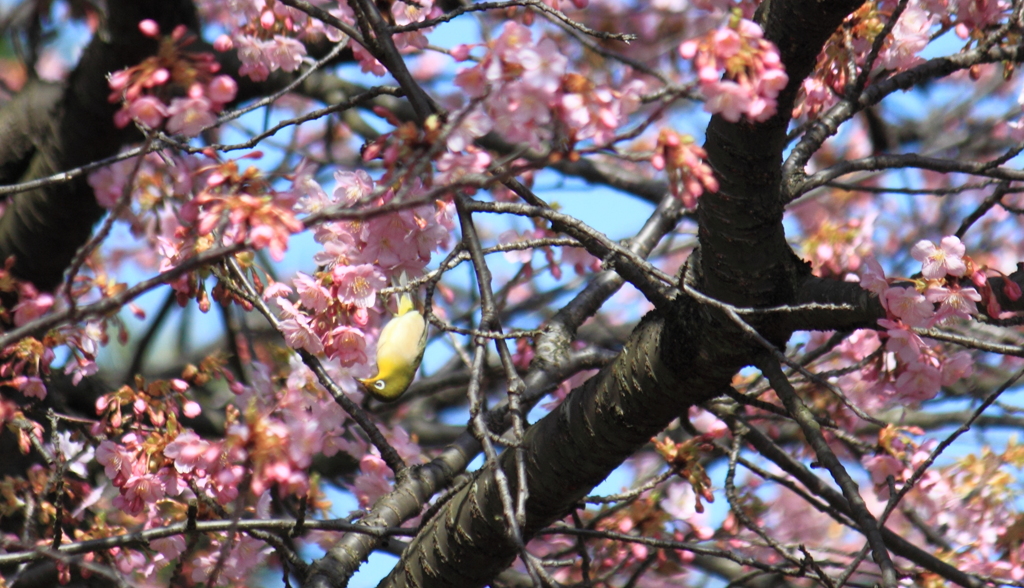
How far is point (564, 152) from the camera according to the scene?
116cm

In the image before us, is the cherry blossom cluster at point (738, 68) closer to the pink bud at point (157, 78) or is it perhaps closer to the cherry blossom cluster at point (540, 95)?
the cherry blossom cluster at point (540, 95)

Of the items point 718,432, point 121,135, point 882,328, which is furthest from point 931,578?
point 121,135

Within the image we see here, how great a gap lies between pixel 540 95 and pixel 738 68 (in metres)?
0.29

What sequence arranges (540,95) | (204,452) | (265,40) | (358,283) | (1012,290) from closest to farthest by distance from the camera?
1. (540,95)
2. (1012,290)
3. (204,452)
4. (358,283)
5. (265,40)

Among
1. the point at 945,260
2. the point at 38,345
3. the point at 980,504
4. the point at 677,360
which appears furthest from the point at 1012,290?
the point at 980,504

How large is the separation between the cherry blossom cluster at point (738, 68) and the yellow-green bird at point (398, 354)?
1.05 meters

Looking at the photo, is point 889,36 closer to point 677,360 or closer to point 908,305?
point 908,305

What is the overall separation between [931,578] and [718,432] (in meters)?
0.78

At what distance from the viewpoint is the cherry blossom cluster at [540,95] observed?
122cm

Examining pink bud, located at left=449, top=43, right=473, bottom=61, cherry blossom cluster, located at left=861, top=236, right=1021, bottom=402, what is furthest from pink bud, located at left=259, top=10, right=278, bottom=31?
cherry blossom cluster, located at left=861, top=236, right=1021, bottom=402

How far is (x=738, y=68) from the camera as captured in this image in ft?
4.03

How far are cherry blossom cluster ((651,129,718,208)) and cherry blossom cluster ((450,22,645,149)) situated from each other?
7 centimetres

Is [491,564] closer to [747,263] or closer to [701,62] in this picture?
[747,263]

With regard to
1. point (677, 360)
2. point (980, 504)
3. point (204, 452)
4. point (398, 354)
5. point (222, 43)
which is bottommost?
point (204, 452)
